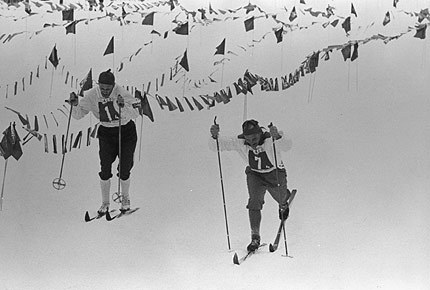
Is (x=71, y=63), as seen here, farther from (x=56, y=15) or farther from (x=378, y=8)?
(x=378, y=8)

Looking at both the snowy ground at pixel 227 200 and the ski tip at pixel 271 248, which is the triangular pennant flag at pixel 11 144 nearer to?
the snowy ground at pixel 227 200

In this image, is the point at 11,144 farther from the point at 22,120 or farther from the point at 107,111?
the point at 107,111

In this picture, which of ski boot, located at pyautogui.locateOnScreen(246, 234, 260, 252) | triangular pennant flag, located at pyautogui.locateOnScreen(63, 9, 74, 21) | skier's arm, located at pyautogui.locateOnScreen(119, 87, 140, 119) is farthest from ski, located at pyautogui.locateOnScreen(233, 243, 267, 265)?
triangular pennant flag, located at pyautogui.locateOnScreen(63, 9, 74, 21)

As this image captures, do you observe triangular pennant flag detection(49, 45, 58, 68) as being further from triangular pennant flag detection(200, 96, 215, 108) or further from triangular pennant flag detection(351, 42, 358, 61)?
triangular pennant flag detection(351, 42, 358, 61)

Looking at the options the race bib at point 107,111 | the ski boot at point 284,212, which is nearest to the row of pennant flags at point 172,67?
the race bib at point 107,111

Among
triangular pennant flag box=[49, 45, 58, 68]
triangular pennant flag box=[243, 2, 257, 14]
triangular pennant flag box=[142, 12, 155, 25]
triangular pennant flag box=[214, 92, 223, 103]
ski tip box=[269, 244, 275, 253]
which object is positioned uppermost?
triangular pennant flag box=[243, 2, 257, 14]

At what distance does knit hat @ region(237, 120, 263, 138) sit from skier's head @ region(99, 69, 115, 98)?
68 cm

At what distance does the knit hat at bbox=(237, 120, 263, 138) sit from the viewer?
3.65 m

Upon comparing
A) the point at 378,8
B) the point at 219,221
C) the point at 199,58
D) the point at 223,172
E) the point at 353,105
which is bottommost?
the point at 219,221

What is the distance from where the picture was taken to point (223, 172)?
367 cm

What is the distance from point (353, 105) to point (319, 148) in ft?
0.89

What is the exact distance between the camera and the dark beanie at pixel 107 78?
363 centimetres

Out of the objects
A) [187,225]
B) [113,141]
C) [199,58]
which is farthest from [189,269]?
[199,58]

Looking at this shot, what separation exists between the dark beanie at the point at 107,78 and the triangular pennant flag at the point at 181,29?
0.39 meters
